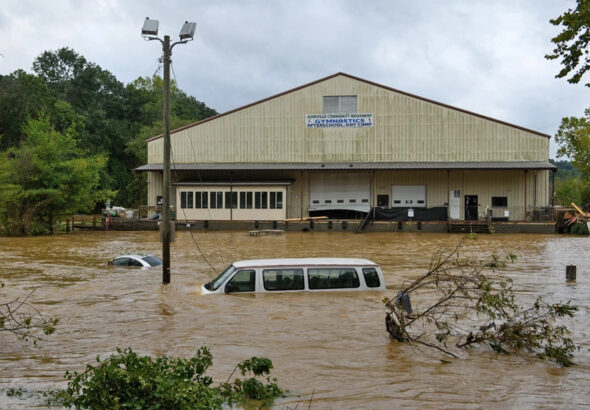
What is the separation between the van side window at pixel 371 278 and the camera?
15008 mm

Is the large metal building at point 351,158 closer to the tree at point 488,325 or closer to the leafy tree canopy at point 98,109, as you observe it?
the leafy tree canopy at point 98,109

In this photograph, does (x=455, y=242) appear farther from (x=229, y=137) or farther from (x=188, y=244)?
(x=229, y=137)

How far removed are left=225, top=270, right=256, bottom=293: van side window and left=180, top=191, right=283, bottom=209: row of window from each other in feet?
108

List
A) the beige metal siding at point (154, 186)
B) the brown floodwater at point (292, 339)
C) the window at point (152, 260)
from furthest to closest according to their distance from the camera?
1. the beige metal siding at point (154, 186)
2. the window at point (152, 260)
3. the brown floodwater at point (292, 339)

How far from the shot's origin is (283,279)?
585 inches

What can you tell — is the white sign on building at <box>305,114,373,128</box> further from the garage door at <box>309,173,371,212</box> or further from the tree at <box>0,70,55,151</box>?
the tree at <box>0,70,55,151</box>

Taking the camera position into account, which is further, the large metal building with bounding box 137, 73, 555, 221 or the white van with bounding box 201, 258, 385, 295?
the large metal building with bounding box 137, 73, 555, 221

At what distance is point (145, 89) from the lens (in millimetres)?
97812

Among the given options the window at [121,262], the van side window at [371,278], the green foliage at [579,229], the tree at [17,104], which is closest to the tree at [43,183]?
the window at [121,262]

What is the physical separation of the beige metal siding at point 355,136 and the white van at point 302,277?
3432 cm

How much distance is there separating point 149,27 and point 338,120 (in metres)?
32.2

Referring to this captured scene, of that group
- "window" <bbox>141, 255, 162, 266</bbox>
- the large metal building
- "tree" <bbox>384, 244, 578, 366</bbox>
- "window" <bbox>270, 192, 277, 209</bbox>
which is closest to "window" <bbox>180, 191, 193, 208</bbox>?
the large metal building

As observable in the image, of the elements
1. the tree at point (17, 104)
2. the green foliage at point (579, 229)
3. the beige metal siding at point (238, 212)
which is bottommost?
Result: the green foliage at point (579, 229)

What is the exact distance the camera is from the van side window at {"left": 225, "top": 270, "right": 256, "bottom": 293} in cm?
1494
